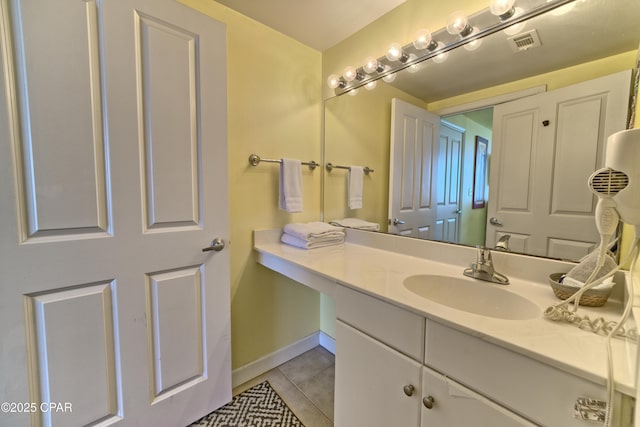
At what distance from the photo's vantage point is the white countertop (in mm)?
524

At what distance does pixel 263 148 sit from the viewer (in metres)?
1.56

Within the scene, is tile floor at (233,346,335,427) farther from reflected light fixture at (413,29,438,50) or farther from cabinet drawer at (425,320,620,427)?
reflected light fixture at (413,29,438,50)

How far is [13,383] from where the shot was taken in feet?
2.77

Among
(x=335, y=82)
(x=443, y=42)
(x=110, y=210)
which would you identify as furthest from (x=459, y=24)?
(x=110, y=210)

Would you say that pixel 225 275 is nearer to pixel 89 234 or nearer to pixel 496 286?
pixel 89 234

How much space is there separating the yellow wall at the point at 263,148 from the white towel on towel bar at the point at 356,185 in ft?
0.90

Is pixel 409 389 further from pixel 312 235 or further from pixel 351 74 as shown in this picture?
pixel 351 74

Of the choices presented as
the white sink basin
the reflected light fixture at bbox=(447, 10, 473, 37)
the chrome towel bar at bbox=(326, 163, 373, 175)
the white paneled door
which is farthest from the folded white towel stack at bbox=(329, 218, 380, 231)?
the reflected light fixture at bbox=(447, 10, 473, 37)

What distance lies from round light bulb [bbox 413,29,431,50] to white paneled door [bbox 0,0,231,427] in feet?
3.14

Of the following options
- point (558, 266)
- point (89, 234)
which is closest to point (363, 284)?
point (558, 266)

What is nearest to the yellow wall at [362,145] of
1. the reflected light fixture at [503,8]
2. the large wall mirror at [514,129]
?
the large wall mirror at [514,129]

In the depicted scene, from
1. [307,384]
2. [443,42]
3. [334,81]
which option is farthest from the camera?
[334,81]

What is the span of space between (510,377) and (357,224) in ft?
3.87

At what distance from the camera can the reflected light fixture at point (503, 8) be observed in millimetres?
966
